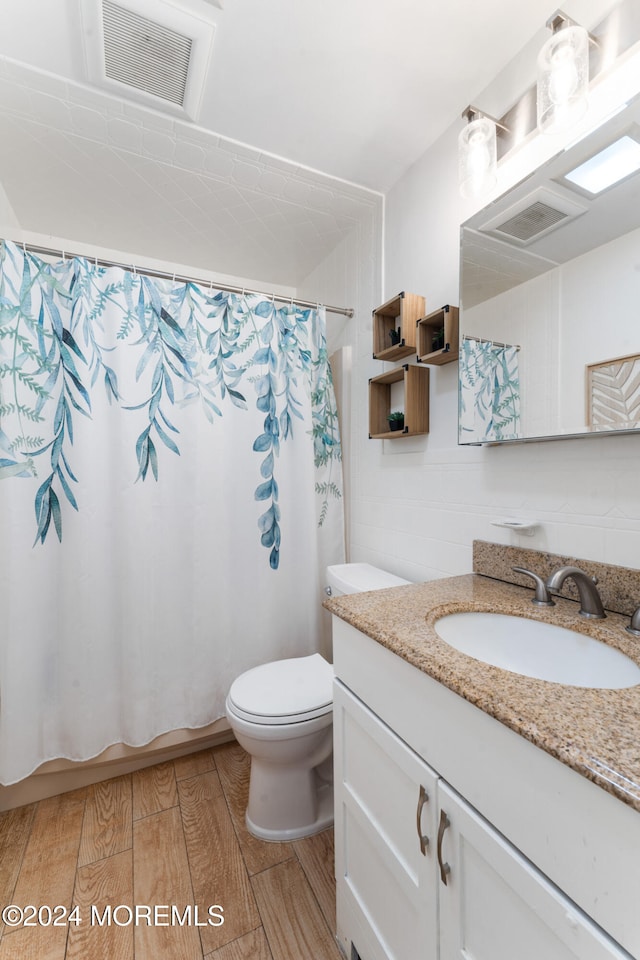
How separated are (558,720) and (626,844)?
122mm

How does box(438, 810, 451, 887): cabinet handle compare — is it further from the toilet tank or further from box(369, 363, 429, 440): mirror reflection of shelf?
box(369, 363, 429, 440): mirror reflection of shelf

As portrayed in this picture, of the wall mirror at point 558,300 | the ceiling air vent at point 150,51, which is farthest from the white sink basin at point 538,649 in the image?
the ceiling air vent at point 150,51

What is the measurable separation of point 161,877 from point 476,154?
228 cm

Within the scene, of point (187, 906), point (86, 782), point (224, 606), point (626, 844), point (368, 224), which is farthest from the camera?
point (368, 224)

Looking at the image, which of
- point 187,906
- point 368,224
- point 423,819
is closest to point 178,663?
point 187,906

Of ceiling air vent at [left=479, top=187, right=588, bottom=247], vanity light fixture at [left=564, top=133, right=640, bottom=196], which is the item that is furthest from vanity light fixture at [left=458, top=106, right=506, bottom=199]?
vanity light fixture at [left=564, top=133, right=640, bottom=196]

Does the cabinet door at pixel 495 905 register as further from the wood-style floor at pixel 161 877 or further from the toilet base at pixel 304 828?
the toilet base at pixel 304 828

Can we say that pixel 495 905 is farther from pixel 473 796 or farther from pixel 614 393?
pixel 614 393

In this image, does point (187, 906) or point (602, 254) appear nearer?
point (602, 254)

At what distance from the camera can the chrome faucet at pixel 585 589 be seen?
0.88 m

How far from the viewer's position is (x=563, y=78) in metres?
0.92

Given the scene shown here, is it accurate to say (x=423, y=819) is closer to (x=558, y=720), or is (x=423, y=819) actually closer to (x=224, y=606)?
(x=558, y=720)

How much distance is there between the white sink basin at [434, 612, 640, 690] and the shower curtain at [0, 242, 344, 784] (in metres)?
1.01

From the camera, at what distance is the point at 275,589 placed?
5.99ft
